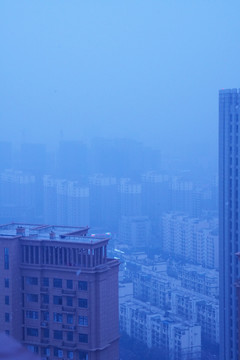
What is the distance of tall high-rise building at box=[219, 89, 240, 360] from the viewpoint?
5.09 metres

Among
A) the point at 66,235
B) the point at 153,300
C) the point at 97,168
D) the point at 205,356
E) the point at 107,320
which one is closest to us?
the point at 107,320

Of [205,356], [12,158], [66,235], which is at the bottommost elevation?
[205,356]

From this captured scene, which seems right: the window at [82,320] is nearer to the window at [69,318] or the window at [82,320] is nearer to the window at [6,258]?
the window at [69,318]

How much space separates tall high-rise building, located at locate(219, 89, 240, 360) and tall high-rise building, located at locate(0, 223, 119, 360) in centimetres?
241

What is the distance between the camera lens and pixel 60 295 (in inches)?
113

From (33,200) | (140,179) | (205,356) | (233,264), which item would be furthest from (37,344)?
(140,179)

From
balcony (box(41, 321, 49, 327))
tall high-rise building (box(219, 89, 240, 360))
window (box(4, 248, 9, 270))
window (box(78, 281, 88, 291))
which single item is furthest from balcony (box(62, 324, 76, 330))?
tall high-rise building (box(219, 89, 240, 360))

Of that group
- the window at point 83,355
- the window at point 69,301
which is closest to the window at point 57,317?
the window at point 69,301

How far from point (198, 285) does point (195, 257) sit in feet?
2.50

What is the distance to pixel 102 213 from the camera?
691 cm

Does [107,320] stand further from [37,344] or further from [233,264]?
[233,264]

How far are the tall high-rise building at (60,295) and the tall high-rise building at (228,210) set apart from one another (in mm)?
2408

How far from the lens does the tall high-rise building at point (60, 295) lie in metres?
2.80

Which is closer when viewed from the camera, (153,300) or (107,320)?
(107,320)
